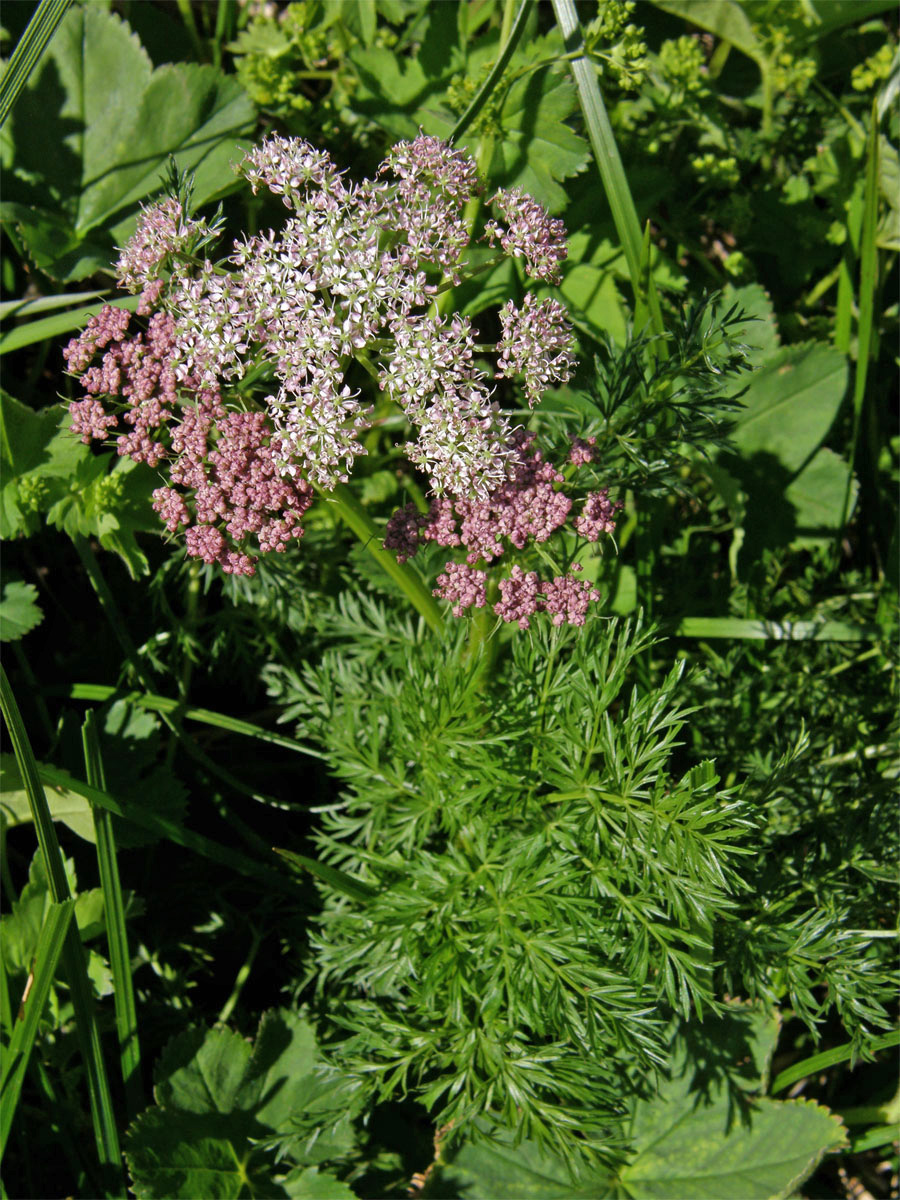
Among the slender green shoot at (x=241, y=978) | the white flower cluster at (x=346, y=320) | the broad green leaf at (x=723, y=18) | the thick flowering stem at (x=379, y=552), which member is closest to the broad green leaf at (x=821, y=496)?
the broad green leaf at (x=723, y=18)

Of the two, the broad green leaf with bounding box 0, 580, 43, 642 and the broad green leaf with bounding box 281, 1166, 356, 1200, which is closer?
the broad green leaf with bounding box 281, 1166, 356, 1200

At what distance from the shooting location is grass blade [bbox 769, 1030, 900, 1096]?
2.76m

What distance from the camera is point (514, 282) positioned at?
11.0ft

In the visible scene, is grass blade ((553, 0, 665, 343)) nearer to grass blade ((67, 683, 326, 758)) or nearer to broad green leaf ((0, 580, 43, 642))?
grass blade ((67, 683, 326, 758))

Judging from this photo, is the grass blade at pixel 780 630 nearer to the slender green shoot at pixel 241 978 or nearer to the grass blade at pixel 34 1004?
the slender green shoot at pixel 241 978

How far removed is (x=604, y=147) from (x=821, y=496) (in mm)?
1743

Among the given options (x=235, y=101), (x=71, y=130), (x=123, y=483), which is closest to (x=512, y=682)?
(x=123, y=483)

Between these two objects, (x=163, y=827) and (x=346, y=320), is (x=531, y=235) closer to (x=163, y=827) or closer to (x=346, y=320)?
(x=346, y=320)

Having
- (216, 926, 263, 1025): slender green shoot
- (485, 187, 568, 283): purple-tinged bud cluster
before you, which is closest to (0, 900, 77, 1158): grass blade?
(216, 926, 263, 1025): slender green shoot

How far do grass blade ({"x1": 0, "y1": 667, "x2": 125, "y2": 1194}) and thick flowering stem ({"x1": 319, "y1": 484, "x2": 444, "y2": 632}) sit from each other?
0.97 m

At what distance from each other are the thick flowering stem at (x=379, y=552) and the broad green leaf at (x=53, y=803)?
4.56 feet

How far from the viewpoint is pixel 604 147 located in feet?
9.43

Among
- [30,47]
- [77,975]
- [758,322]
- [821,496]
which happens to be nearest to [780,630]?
[821,496]

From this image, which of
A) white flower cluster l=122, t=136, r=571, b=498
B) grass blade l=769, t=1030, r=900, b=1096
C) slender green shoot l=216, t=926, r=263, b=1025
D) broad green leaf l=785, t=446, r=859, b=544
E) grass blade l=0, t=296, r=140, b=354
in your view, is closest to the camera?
white flower cluster l=122, t=136, r=571, b=498
